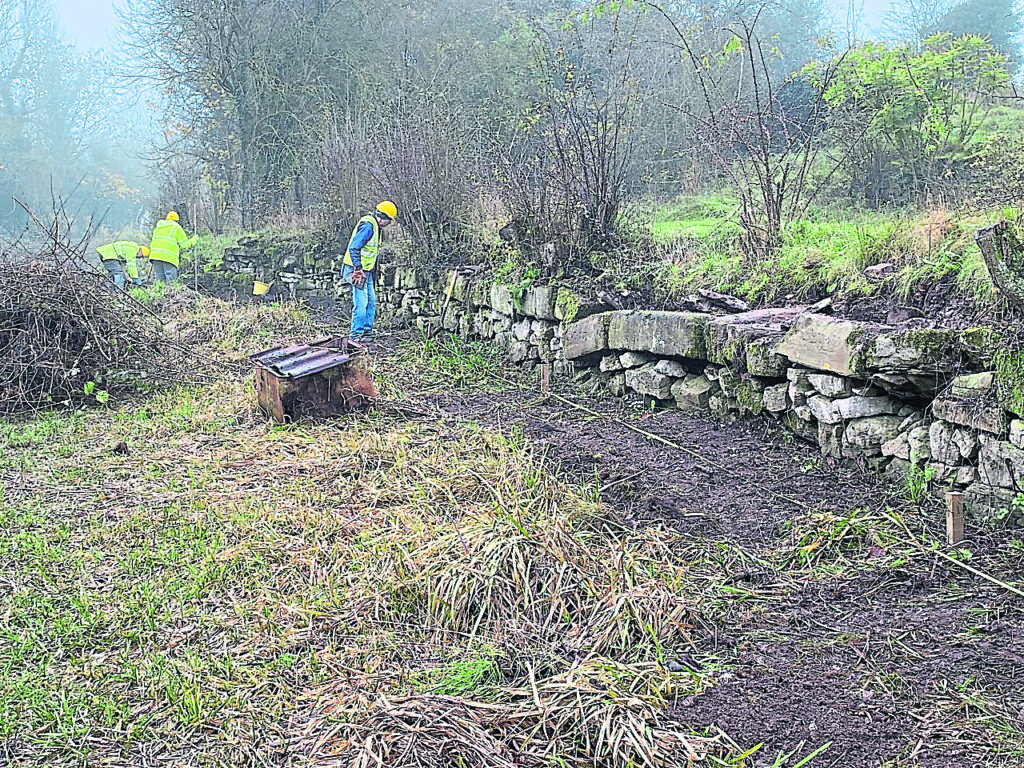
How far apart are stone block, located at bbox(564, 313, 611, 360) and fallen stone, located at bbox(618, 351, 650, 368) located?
0.20 metres

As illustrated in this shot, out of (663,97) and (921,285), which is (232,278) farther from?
(921,285)

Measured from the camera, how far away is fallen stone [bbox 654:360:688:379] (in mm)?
6242

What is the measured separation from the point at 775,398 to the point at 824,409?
463mm

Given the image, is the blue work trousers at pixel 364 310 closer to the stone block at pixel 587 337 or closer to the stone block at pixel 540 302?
the stone block at pixel 540 302

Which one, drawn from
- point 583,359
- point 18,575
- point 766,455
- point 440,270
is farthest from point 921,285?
point 440,270

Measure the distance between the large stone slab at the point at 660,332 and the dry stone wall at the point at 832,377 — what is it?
0.01 meters

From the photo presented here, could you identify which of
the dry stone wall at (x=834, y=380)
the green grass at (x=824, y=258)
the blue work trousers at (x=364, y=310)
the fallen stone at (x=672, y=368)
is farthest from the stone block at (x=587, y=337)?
the blue work trousers at (x=364, y=310)

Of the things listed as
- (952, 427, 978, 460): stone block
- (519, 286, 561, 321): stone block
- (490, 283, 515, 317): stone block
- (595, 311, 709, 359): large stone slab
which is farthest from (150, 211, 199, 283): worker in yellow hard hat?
(952, 427, 978, 460): stone block

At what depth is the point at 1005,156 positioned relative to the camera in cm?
734

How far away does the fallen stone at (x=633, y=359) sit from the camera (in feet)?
21.6

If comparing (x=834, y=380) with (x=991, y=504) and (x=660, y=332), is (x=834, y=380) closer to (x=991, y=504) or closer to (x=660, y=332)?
(x=991, y=504)

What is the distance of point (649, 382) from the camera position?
21.1 ft

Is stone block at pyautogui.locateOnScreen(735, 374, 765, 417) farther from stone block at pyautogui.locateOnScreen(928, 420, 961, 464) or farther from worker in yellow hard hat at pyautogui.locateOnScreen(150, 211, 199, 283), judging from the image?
worker in yellow hard hat at pyautogui.locateOnScreen(150, 211, 199, 283)

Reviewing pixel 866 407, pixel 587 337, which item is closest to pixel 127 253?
pixel 587 337
